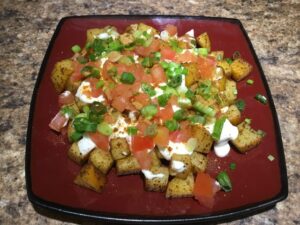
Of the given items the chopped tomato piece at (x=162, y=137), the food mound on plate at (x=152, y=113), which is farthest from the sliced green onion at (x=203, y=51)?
the chopped tomato piece at (x=162, y=137)

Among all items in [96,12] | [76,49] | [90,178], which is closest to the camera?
[90,178]

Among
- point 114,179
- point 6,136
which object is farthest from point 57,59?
point 114,179

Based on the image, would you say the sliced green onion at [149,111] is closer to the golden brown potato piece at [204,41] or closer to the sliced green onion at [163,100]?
the sliced green onion at [163,100]

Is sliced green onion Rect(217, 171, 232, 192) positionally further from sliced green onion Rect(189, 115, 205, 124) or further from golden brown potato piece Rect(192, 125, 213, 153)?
sliced green onion Rect(189, 115, 205, 124)

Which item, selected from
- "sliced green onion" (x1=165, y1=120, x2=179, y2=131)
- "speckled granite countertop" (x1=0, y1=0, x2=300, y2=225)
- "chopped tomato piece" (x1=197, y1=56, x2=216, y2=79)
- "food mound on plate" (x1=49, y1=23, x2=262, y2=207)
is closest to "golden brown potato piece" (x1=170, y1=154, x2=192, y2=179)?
"food mound on plate" (x1=49, y1=23, x2=262, y2=207)

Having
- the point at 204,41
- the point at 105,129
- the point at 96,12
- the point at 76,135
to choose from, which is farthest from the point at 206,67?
the point at 96,12

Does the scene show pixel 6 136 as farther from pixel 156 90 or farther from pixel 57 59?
pixel 156 90

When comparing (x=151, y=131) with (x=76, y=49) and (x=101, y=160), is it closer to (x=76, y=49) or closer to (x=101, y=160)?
(x=101, y=160)
